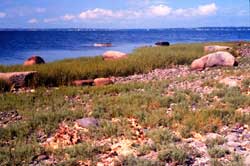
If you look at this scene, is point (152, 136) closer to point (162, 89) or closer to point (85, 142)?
point (85, 142)

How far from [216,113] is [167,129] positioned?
2106mm

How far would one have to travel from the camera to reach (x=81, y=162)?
7.42m

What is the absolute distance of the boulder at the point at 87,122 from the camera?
9.94 metres

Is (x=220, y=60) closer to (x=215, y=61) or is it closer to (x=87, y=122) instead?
(x=215, y=61)

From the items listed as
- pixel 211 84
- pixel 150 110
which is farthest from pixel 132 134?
pixel 211 84

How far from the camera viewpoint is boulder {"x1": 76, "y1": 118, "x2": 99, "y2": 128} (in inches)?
391

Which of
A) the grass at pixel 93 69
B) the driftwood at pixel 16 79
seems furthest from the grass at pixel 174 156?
the grass at pixel 93 69

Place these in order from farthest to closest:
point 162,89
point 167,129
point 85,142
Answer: point 162,89
point 167,129
point 85,142

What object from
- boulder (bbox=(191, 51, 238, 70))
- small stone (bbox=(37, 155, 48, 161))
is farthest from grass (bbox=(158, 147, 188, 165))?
boulder (bbox=(191, 51, 238, 70))

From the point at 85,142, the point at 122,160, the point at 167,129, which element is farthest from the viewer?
the point at 167,129

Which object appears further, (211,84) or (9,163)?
(211,84)

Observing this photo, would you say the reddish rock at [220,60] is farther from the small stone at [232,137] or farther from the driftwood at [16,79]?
the small stone at [232,137]

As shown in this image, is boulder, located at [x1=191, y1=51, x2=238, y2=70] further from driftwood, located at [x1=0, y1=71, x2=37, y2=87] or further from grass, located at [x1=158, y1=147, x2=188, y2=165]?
grass, located at [x1=158, y1=147, x2=188, y2=165]

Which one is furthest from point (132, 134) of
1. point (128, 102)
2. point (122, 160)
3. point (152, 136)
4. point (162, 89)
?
point (162, 89)
